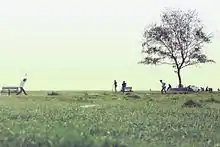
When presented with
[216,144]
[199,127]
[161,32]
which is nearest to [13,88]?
[161,32]

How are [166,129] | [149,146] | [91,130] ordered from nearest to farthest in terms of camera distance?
[149,146]
[91,130]
[166,129]

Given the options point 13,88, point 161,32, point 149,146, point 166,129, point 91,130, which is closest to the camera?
point 149,146

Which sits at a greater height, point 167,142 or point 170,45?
point 170,45

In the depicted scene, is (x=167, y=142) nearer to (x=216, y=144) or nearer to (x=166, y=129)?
(x=216, y=144)

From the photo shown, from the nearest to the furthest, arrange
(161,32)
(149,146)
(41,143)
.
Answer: (41,143)
(149,146)
(161,32)

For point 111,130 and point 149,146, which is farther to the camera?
point 111,130

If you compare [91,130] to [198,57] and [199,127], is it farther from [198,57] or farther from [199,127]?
[198,57]

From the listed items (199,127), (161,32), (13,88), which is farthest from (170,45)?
(199,127)

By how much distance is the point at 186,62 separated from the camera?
8575cm

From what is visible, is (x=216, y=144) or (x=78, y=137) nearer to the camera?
(x=78, y=137)

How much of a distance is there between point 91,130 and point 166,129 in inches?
119

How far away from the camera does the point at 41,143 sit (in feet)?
45.6

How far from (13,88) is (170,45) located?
82.6 ft

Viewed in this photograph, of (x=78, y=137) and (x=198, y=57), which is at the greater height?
(x=198, y=57)
